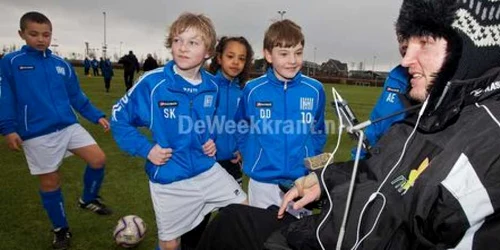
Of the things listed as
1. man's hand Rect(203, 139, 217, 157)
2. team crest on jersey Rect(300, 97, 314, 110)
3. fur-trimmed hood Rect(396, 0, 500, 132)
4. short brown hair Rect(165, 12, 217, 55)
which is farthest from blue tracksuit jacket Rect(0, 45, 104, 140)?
fur-trimmed hood Rect(396, 0, 500, 132)

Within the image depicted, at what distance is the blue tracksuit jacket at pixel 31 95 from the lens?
3796mm

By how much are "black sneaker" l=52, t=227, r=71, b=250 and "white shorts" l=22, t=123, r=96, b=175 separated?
0.59 m

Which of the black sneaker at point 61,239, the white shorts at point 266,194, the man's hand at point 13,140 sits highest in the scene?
the man's hand at point 13,140

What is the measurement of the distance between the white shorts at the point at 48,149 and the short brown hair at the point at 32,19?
1047 millimetres

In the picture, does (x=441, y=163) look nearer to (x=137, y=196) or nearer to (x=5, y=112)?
(x=5, y=112)

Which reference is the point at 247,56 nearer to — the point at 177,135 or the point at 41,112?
the point at 177,135

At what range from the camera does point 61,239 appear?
143 inches

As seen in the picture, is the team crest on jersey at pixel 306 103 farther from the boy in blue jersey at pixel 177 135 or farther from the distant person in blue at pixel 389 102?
the boy in blue jersey at pixel 177 135

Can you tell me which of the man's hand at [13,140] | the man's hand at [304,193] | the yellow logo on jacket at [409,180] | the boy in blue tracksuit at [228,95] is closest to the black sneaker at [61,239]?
the man's hand at [13,140]

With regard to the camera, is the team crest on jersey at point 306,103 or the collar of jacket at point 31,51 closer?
the team crest on jersey at point 306,103

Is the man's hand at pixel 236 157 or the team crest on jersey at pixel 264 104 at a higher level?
the team crest on jersey at pixel 264 104

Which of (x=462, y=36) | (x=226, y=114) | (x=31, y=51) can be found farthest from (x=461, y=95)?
(x=31, y=51)

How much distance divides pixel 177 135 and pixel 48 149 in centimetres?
165

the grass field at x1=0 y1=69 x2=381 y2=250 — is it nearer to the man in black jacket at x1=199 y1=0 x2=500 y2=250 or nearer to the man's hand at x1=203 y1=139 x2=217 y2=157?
the man's hand at x1=203 y1=139 x2=217 y2=157
